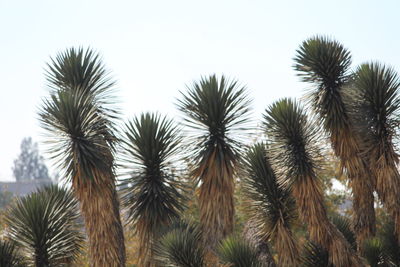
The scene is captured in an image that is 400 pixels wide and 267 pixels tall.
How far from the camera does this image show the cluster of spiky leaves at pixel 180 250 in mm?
15367

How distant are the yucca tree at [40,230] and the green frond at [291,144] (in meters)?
5.63

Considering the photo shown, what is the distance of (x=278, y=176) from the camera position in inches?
741

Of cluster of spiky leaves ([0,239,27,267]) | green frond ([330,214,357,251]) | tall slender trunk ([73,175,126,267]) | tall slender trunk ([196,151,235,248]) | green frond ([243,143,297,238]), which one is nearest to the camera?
cluster of spiky leaves ([0,239,27,267])

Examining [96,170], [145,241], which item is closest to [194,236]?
[145,241]

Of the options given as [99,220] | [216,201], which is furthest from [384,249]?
[99,220]

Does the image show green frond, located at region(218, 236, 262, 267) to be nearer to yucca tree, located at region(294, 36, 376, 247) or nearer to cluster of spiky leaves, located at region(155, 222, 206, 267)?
cluster of spiky leaves, located at region(155, 222, 206, 267)

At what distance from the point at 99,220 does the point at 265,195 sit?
491 centimetres

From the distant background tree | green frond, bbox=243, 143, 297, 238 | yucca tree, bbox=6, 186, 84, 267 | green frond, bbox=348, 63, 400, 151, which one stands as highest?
the distant background tree

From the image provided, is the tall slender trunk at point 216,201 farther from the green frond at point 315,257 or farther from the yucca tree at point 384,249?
the yucca tree at point 384,249

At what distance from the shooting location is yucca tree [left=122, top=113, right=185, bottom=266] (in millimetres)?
17328

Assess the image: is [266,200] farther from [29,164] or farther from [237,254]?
[29,164]

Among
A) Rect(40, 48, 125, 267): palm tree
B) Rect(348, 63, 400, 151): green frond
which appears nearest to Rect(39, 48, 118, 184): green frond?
Rect(40, 48, 125, 267): palm tree

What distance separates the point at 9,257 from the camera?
15.6m

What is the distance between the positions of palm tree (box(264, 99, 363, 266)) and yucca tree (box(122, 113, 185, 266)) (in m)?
2.72
